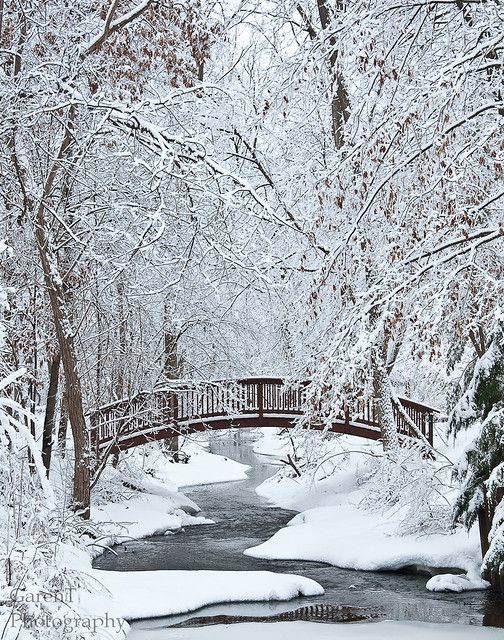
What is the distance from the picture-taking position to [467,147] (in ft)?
20.7

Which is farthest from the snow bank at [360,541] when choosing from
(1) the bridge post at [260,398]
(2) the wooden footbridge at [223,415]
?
(1) the bridge post at [260,398]

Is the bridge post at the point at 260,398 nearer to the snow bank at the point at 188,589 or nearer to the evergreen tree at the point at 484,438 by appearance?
the snow bank at the point at 188,589

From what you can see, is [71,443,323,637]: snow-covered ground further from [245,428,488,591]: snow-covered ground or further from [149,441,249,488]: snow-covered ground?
[149,441,249,488]: snow-covered ground

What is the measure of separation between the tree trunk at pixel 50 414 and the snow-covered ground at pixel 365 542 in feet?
12.5

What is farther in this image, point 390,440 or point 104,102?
point 390,440

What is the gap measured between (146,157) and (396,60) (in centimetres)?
554

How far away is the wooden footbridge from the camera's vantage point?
16203 millimetres

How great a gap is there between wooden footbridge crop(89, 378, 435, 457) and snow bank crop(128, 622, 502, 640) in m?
6.65

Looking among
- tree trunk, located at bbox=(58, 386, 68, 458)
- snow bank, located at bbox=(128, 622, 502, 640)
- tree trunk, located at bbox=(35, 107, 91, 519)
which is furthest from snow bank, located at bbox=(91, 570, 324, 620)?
tree trunk, located at bbox=(58, 386, 68, 458)

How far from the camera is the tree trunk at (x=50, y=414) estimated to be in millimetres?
13789

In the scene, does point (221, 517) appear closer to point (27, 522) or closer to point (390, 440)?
point (390, 440)

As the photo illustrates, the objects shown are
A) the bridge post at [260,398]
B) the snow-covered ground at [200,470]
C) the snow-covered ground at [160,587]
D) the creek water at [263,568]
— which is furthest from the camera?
the snow-covered ground at [200,470]

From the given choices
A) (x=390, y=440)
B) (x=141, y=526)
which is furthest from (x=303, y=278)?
(x=141, y=526)

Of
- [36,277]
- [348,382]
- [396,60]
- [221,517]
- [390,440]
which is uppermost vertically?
[396,60]
